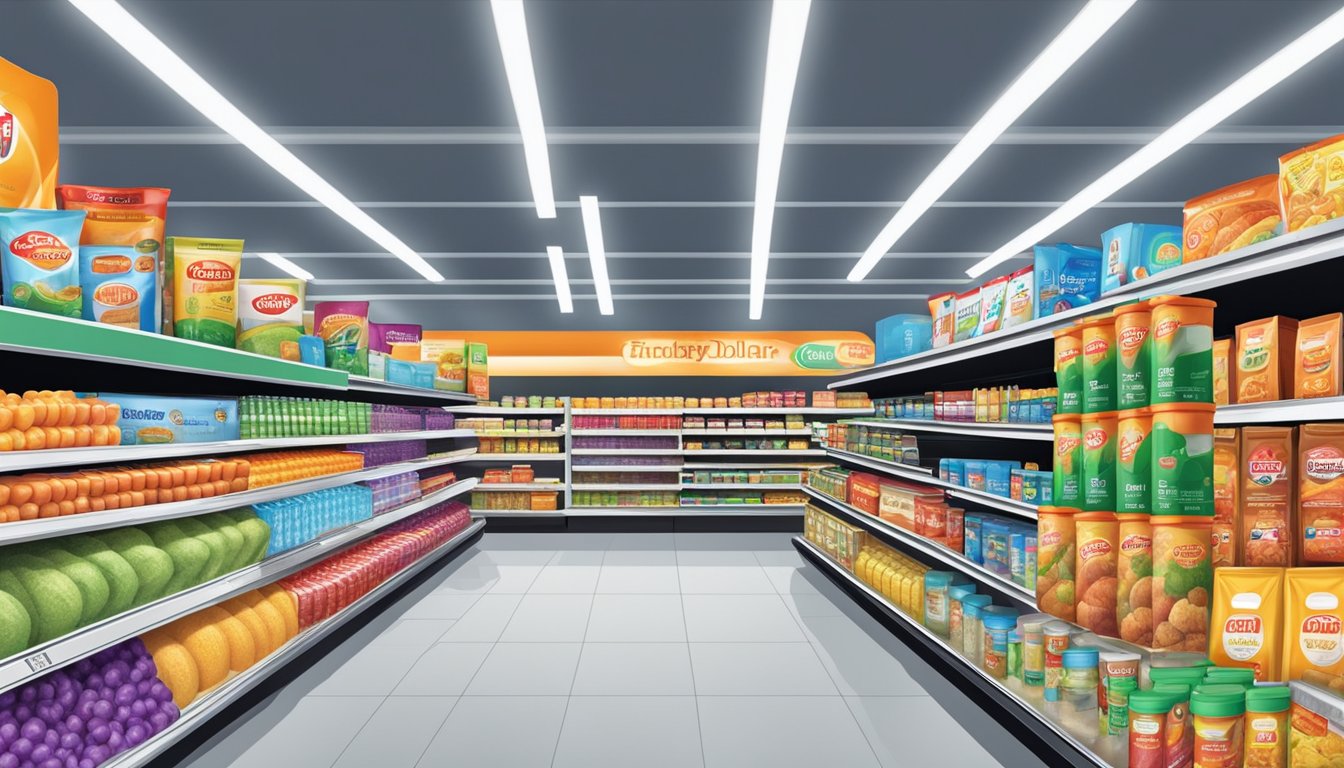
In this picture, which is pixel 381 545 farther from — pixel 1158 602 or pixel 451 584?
pixel 1158 602

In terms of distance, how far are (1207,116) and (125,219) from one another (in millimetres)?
5586

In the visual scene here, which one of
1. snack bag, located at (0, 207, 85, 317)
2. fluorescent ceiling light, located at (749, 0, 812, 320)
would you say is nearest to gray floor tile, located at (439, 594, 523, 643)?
snack bag, located at (0, 207, 85, 317)

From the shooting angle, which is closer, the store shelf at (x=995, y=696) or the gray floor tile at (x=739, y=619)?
the store shelf at (x=995, y=696)

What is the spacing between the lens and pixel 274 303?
3.45 meters

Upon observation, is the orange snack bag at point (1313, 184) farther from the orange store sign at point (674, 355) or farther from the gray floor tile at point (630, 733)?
the orange store sign at point (674, 355)

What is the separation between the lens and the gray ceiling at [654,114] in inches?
121

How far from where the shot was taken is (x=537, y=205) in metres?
4.78

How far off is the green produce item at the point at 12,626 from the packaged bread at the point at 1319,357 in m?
3.65

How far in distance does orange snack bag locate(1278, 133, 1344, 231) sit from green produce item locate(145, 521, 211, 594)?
154 inches

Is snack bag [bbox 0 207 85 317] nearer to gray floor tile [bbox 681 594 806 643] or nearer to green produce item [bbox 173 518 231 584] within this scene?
green produce item [bbox 173 518 231 584]

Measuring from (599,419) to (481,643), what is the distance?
4.47m

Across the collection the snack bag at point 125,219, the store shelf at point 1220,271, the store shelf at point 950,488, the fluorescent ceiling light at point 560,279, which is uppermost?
the fluorescent ceiling light at point 560,279

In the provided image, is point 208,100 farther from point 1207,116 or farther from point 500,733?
point 1207,116

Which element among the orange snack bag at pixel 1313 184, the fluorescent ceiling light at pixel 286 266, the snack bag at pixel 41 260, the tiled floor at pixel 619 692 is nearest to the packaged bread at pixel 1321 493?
the orange snack bag at pixel 1313 184
